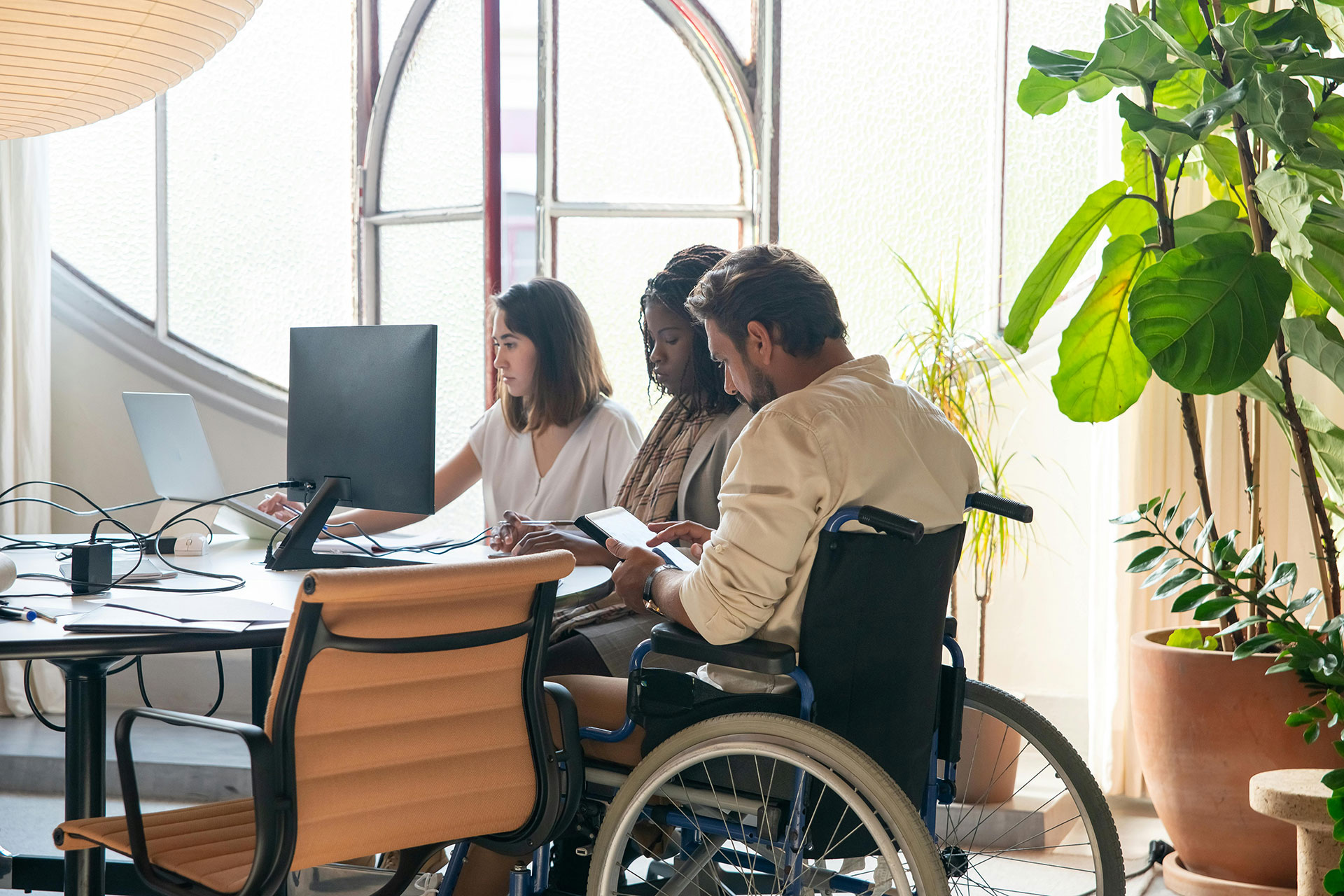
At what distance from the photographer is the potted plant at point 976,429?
2.69 metres

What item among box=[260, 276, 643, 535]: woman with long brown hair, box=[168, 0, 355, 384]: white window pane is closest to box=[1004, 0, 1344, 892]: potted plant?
box=[260, 276, 643, 535]: woman with long brown hair

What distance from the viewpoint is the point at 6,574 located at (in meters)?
1.73

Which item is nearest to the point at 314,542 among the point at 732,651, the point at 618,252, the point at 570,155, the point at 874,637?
the point at 732,651

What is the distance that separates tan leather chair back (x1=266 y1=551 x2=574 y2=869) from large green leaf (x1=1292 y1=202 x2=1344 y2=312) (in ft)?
4.19

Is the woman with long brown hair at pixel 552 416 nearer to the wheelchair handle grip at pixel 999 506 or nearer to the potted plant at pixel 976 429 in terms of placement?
the potted plant at pixel 976 429

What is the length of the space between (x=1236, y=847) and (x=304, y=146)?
321 centimetres

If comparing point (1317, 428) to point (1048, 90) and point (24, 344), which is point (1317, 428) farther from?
point (24, 344)

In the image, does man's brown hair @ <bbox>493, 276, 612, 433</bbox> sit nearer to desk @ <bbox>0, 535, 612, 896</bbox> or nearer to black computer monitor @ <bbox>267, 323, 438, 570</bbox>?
desk @ <bbox>0, 535, 612, 896</bbox>

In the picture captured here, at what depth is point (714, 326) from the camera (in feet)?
5.65

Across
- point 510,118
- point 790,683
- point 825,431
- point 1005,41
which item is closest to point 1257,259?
point 825,431

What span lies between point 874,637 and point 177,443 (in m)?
1.61

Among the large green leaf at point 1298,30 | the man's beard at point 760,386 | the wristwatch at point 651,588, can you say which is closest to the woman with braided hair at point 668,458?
the wristwatch at point 651,588

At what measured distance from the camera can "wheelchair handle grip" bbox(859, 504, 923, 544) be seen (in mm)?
1392

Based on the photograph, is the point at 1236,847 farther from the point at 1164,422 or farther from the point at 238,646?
the point at 238,646
